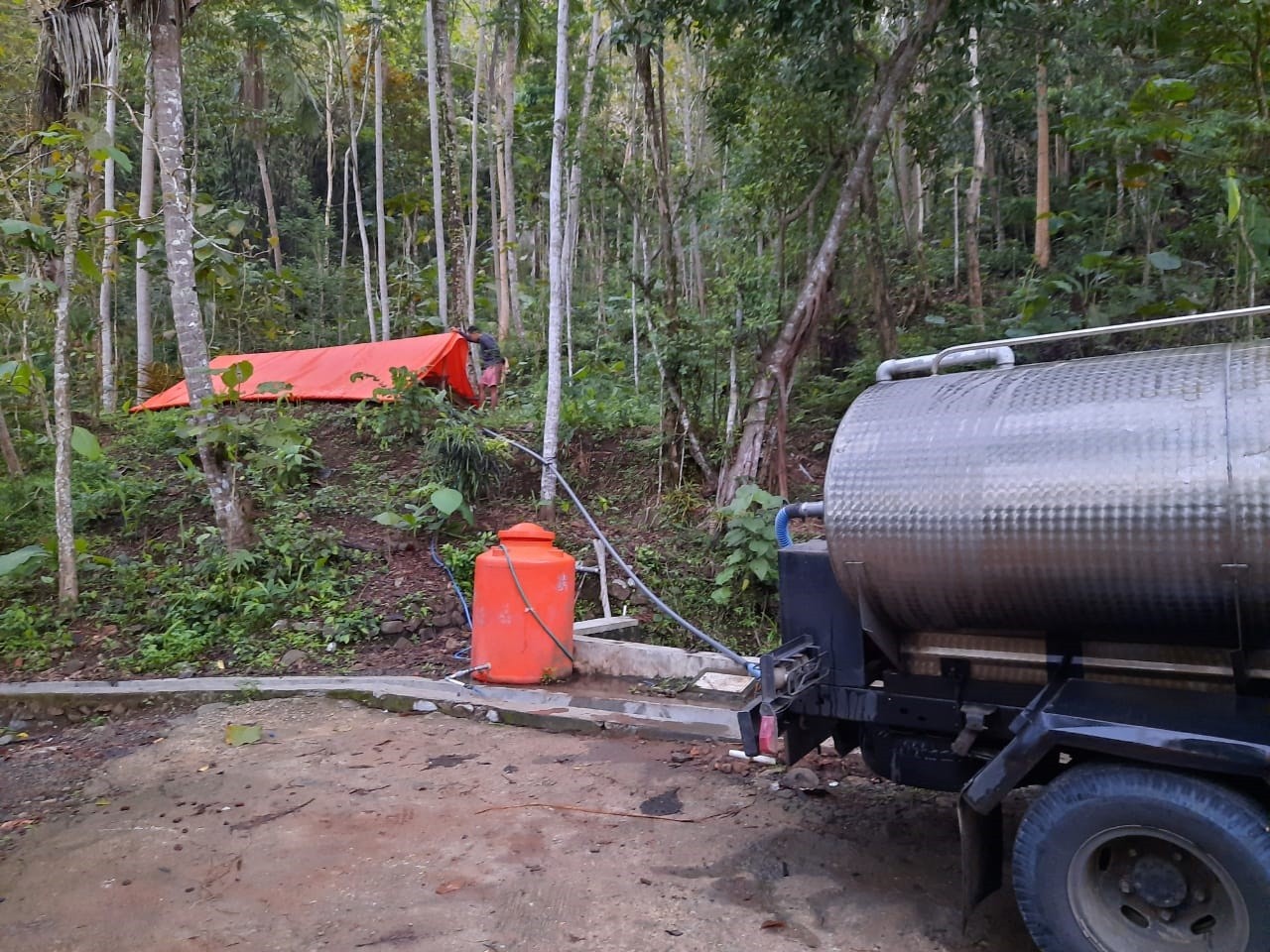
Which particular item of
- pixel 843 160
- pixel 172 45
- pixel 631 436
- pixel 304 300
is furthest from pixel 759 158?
pixel 304 300

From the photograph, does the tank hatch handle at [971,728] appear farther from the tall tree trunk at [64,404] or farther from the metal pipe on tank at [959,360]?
the tall tree trunk at [64,404]

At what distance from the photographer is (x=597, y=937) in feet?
11.1

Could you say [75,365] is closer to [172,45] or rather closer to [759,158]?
[172,45]

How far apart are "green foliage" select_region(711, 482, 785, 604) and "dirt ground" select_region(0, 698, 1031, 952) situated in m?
2.15

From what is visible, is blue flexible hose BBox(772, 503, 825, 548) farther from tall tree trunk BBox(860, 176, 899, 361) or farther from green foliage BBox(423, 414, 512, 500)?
tall tree trunk BBox(860, 176, 899, 361)

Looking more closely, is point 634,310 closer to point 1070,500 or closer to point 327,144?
point 1070,500

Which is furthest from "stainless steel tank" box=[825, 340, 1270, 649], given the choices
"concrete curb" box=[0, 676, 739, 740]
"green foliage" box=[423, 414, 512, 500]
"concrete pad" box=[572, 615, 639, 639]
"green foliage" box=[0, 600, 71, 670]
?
"green foliage" box=[0, 600, 71, 670]

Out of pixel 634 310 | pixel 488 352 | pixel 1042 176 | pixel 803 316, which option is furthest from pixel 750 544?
pixel 1042 176

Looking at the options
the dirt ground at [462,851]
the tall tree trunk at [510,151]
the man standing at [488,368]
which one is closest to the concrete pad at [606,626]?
the dirt ground at [462,851]

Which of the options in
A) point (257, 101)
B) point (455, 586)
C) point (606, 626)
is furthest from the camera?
point (257, 101)

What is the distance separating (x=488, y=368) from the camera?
12797mm

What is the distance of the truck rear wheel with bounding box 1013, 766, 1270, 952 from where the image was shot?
8.65 ft

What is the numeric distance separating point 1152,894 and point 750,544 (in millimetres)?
4731

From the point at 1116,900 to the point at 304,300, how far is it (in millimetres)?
23661
